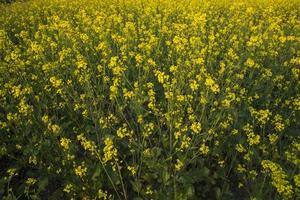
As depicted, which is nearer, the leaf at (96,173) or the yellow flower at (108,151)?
the yellow flower at (108,151)

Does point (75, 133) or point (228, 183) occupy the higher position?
point (75, 133)

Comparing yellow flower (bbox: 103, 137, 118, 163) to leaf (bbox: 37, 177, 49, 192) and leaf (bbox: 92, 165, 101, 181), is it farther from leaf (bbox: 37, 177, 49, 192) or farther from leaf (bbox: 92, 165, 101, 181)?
leaf (bbox: 37, 177, 49, 192)

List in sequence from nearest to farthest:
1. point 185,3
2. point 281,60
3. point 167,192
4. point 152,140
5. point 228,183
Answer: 1. point 167,192
2. point 228,183
3. point 152,140
4. point 281,60
5. point 185,3

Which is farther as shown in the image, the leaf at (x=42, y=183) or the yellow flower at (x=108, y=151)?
the leaf at (x=42, y=183)

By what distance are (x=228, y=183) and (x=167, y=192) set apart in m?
0.80

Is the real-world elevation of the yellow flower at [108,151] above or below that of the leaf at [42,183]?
above

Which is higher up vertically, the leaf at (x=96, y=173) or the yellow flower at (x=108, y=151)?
the yellow flower at (x=108, y=151)

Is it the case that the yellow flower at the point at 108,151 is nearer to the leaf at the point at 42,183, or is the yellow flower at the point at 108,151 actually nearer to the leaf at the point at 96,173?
the leaf at the point at 96,173

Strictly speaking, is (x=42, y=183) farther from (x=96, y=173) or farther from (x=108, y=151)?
(x=108, y=151)

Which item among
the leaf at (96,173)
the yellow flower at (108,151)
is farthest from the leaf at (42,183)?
the yellow flower at (108,151)

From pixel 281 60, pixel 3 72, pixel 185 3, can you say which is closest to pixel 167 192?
pixel 3 72

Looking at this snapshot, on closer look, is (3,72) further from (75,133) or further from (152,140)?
(152,140)

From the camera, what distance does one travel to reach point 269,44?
509 centimetres

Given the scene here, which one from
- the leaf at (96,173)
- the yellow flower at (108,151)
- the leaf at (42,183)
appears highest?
the yellow flower at (108,151)
